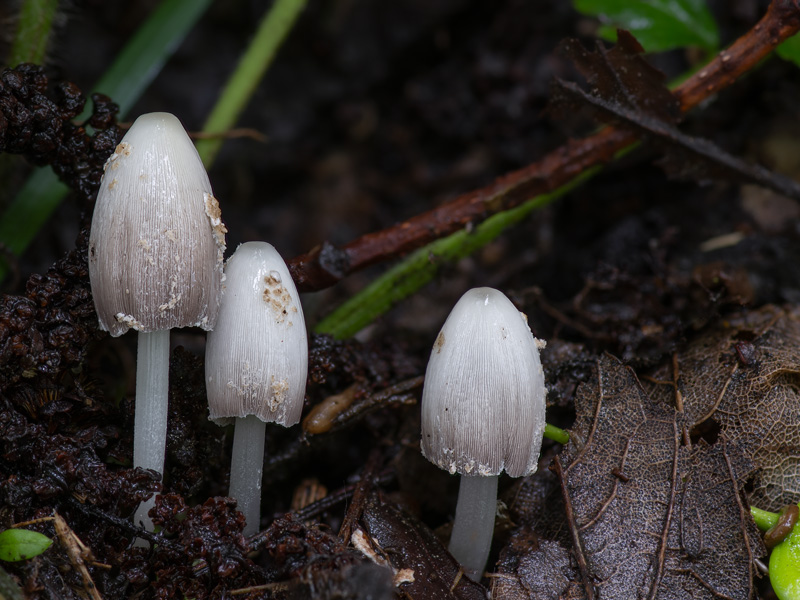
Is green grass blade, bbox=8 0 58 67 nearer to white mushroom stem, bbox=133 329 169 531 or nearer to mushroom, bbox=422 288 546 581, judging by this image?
white mushroom stem, bbox=133 329 169 531

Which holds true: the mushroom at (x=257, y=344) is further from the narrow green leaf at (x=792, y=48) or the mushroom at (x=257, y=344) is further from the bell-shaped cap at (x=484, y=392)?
the narrow green leaf at (x=792, y=48)

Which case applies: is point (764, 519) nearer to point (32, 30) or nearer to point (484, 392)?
point (484, 392)

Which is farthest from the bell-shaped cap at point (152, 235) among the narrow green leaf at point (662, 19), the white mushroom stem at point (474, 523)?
the narrow green leaf at point (662, 19)

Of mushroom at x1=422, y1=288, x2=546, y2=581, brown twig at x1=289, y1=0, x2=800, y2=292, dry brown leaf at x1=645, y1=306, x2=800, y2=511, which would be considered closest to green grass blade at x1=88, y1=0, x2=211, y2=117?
brown twig at x1=289, y1=0, x2=800, y2=292

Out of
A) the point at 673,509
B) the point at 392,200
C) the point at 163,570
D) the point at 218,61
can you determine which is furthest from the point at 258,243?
the point at 218,61

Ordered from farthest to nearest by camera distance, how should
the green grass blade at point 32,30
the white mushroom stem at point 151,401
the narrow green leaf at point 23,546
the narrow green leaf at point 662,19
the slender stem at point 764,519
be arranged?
1. the narrow green leaf at point 662,19
2. the green grass blade at point 32,30
3. the slender stem at point 764,519
4. the white mushroom stem at point 151,401
5. the narrow green leaf at point 23,546

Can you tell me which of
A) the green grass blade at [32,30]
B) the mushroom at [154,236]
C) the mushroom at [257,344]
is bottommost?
the mushroom at [257,344]

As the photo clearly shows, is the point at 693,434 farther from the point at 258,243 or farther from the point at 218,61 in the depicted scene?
the point at 218,61
